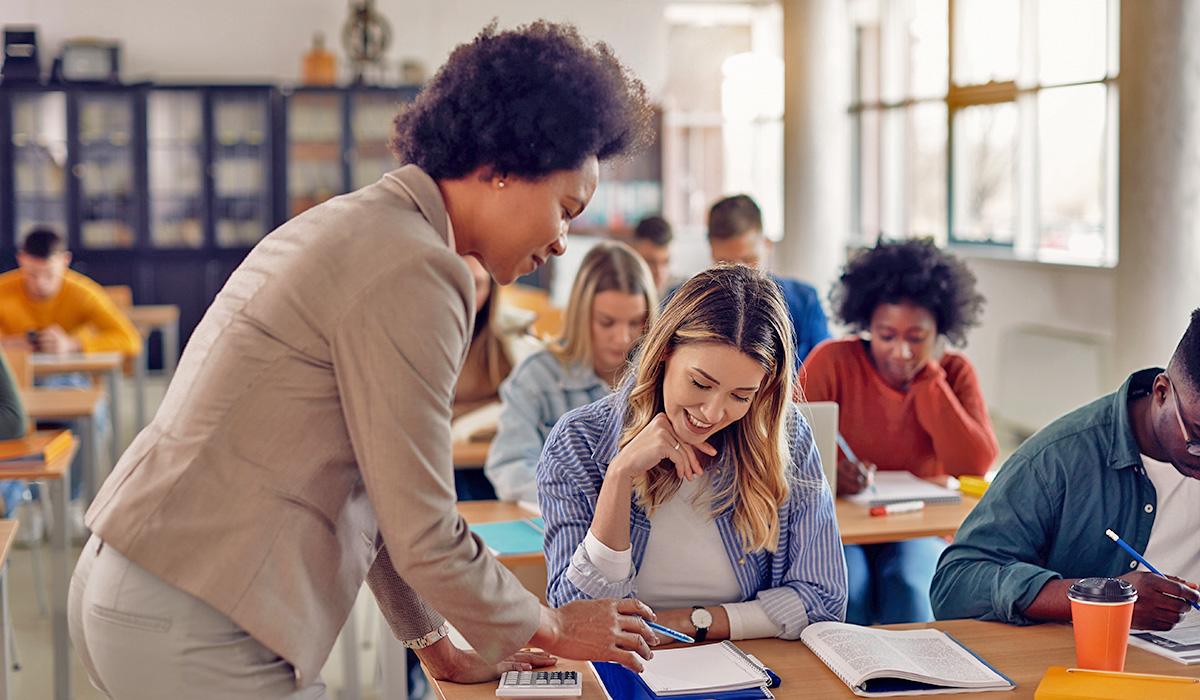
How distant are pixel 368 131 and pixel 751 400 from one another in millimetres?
7301

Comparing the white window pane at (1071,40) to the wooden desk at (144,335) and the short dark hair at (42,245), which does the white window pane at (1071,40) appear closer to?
A: the wooden desk at (144,335)

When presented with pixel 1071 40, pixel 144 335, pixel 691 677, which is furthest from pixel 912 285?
pixel 144 335

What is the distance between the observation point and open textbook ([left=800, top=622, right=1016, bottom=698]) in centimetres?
136

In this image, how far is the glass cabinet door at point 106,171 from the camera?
8.12 metres

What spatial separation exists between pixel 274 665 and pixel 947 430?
217cm

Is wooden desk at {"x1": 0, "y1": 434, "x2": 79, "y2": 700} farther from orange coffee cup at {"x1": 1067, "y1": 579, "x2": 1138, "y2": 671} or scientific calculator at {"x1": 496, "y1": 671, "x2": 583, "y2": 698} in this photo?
orange coffee cup at {"x1": 1067, "y1": 579, "x2": 1138, "y2": 671}

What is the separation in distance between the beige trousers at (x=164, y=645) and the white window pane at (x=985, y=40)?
20.1 feet

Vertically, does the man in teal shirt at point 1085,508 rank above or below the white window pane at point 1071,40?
below

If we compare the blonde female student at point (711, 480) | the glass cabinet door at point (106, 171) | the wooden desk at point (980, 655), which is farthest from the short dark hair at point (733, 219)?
the glass cabinet door at point (106, 171)

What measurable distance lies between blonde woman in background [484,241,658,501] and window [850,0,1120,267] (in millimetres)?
2515

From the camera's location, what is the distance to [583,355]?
2.79 m

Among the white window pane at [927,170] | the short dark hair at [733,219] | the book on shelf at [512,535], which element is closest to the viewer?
the book on shelf at [512,535]

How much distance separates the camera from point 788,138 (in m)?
8.81

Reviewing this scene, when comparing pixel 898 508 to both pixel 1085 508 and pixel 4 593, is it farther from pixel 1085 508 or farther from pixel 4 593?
pixel 4 593
